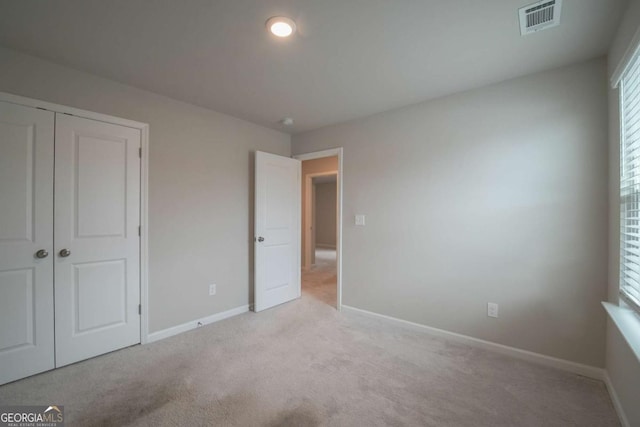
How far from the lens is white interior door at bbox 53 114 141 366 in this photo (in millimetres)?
2188

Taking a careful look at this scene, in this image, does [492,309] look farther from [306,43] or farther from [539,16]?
[306,43]

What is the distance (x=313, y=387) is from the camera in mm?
1938

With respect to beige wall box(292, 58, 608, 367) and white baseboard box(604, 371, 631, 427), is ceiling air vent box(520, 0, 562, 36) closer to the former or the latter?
beige wall box(292, 58, 608, 367)

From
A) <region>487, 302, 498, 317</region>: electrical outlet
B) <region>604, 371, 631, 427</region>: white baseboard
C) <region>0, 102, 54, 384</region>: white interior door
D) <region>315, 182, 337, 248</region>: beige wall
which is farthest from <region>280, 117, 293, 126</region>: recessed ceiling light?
<region>315, 182, 337, 248</region>: beige wall

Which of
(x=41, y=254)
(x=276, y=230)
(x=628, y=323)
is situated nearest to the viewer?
(x=628, y=323)

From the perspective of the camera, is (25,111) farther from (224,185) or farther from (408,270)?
(408,270)

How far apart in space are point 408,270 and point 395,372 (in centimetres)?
114

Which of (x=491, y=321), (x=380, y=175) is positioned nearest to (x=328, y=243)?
(x=380, y=175)

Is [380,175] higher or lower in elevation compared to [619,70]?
lower

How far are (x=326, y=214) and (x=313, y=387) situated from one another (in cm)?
815

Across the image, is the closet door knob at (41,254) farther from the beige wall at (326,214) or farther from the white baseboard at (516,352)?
the beige wall at (326,214)

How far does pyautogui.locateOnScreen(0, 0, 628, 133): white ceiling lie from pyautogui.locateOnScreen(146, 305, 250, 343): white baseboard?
2436 millimetres

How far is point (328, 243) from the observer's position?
9.88m

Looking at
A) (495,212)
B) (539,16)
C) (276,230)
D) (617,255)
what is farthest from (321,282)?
(539,16)
